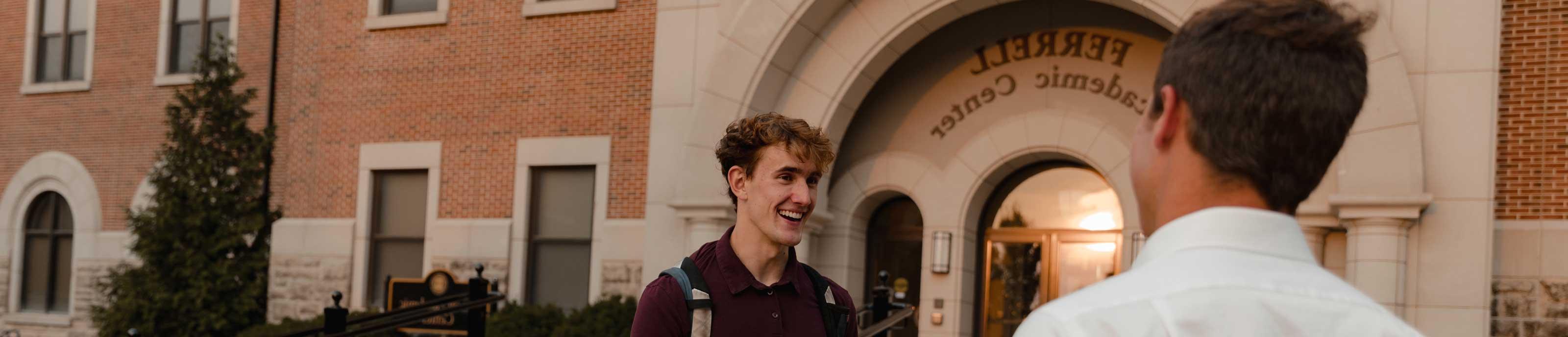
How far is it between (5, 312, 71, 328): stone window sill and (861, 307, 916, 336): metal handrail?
1381 cm

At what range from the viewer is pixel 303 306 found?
1567 cm

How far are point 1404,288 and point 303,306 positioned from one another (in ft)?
37.6

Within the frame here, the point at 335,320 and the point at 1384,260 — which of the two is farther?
the point at 1384,260

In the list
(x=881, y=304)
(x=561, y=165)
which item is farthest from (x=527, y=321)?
(x=881, y=304)

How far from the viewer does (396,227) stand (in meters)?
15.6

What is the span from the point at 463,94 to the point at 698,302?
1175 cm

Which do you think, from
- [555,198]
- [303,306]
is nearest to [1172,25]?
[555,198]

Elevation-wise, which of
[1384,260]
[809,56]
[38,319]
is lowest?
[38,319]

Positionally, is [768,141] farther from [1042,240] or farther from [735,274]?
[1042,240]

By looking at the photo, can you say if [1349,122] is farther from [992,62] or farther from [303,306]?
[303,306]

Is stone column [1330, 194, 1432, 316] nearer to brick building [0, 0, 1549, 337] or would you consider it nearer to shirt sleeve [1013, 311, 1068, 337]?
brick building [0, 0, 1549, 337]

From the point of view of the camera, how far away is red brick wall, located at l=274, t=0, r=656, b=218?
14.0m

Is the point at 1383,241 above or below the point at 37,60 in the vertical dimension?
below

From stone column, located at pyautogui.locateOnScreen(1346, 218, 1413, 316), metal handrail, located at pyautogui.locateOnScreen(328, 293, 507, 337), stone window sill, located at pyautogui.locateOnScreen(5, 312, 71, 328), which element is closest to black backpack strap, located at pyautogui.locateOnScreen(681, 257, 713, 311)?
metal handrail, located at pyautogui.locateOnScreen(328, 293, 507, 337)
